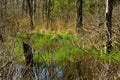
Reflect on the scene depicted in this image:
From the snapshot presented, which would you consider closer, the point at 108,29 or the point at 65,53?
the point at 108,29

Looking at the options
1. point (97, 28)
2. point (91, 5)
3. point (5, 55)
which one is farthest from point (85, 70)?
point (91, 5)

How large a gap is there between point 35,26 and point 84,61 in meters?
11.7

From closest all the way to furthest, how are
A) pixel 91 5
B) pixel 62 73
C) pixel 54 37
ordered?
pixel 62 73
pixel 54 37
pixel 91 5

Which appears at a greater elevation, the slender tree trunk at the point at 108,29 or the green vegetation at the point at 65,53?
the slender tree trunk at the point at 108,29

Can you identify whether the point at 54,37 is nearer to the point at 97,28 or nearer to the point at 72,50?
the point at 72,50

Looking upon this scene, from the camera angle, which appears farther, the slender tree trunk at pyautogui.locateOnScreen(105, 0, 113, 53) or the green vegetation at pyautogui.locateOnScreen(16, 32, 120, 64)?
the slender tree trunk at pyautogui.locateOnScreen(105, 0, 113, 53)

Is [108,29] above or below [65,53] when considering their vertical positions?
above

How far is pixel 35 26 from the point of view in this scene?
72.7 ft

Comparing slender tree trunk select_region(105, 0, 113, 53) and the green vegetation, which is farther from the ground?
slender tree trunk select_region(105, 0, 113, 53)

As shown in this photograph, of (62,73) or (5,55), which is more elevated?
(5,55)

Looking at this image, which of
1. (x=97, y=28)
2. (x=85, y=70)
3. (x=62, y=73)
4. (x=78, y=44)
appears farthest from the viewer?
(x=78, y=44)

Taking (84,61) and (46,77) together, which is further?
(84,61)

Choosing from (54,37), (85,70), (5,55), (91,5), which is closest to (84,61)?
(85,70)

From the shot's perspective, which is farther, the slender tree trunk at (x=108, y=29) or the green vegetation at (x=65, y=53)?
the slender tree trunk at (x=108, y=29)
